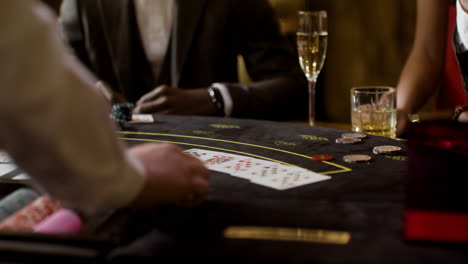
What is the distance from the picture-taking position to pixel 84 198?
0.72 meters

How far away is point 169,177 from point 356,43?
3.24m

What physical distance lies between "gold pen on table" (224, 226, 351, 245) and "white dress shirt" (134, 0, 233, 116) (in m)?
1.95

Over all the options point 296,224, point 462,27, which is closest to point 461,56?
point 462,27

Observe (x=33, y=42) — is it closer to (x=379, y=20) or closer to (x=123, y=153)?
(x=123, y=153)

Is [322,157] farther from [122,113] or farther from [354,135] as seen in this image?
[122,113]

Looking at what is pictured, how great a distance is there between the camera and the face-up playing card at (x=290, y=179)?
1066 mm

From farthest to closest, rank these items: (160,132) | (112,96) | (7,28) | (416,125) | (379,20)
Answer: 1. (379,20)
2. (112,96)
3. (160,132)
4. (416,125)
5. (7,28)

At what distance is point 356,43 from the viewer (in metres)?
3.84

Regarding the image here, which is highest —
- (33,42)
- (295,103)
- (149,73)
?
(33,42)

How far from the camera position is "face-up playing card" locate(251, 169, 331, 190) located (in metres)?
1.07

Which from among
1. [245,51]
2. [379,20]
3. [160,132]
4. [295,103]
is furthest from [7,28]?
[379,20]

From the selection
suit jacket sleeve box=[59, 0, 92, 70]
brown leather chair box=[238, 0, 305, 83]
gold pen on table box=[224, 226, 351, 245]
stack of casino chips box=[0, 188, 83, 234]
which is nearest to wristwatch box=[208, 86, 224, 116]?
suit jacket sleeve box=[59, 0, 92, 70]

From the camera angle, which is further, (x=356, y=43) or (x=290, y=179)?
(x=356, y=43)

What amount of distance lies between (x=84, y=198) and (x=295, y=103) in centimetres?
191
